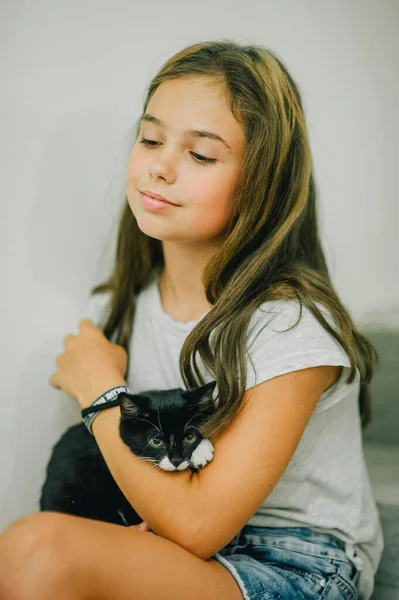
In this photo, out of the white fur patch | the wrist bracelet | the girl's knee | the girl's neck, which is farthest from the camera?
the girl's neck

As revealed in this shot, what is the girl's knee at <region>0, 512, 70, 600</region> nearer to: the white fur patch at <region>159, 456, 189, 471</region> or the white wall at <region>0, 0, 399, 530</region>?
the white fur patch at <region>159, 456, 189, 471</region>

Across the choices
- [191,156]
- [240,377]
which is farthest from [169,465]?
[191,156]

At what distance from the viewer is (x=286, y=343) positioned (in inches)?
39.0

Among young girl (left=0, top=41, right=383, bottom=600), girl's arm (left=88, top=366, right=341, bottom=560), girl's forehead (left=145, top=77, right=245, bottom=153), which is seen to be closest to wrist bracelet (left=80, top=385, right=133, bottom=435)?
young girl (left=0, top=41, right=383, bottom=600)

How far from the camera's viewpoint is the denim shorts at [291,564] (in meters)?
0.96

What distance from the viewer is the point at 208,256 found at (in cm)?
122

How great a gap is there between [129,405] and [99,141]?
26.6 inches

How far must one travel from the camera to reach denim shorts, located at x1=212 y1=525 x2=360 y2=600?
0.96 metres

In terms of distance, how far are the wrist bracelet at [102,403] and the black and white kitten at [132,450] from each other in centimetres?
6

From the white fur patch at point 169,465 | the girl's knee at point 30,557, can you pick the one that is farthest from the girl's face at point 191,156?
the girl's knee at point 30,557

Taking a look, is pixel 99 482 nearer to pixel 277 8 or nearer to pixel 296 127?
pixel 296 127

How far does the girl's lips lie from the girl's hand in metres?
0.32

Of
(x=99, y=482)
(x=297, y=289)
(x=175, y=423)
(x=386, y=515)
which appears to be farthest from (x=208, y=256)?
(x=386, y=515)

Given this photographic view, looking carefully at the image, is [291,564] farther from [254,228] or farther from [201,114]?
[201,114]
